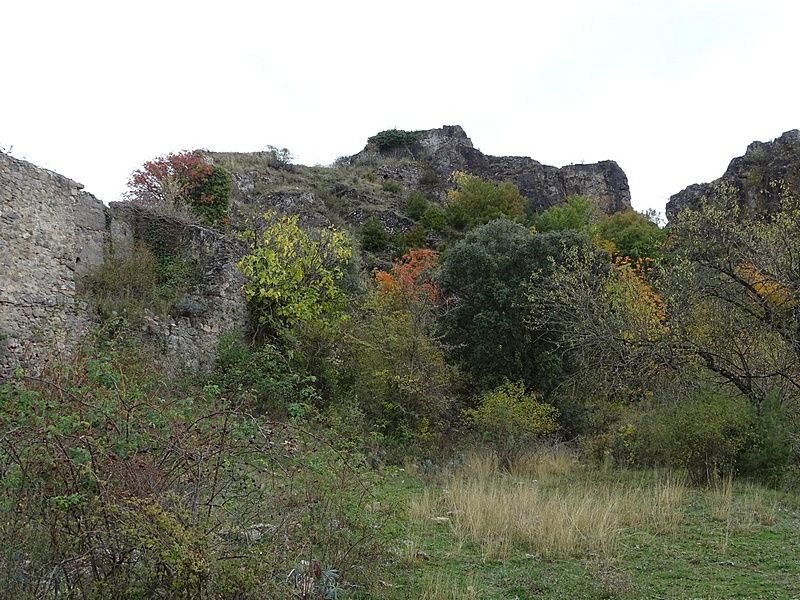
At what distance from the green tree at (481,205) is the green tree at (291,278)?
2059cm

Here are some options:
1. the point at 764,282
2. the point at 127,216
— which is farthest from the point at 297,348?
the point at 764,282

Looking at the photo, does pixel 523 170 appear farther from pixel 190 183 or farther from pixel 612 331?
pixel 612 331

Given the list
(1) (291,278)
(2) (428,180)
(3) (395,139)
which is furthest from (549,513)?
(3) (395,139)

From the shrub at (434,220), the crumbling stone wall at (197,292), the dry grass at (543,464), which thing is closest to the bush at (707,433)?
the dry grass at (543,464)

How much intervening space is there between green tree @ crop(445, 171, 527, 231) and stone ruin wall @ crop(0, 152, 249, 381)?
71.9 feet

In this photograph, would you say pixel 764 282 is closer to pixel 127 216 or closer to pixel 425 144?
pixel 127 216

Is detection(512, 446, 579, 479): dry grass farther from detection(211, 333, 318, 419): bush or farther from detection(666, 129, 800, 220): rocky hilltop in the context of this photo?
detection(666, 129, 800, 220): rocky hilltop

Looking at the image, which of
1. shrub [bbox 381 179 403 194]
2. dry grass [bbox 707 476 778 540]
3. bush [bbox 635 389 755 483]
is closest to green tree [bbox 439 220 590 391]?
bush [bbox 635 389 755 483]

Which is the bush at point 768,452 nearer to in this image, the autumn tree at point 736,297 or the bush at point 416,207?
the autumn tree at point 736,297

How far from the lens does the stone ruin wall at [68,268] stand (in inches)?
420

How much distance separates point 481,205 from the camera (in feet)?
120

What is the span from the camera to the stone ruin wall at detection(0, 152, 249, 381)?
10.7 meters

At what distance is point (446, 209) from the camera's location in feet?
122

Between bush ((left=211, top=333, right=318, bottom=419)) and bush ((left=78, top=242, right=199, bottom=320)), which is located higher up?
bush ((left=78, top=242, right=199, bottom=320))
